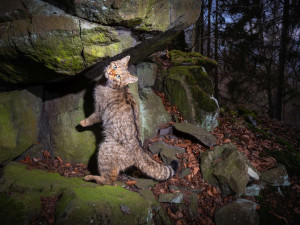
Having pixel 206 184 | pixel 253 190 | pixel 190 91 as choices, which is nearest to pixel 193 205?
pixel 206 184

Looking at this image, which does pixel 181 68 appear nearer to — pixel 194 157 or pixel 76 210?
pixel 194 157

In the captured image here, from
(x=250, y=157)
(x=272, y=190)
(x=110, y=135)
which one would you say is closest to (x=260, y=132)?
(x=250, y=157)

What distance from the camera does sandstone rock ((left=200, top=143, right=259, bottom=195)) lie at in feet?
14.4

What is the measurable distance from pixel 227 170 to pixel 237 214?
92 centimetres

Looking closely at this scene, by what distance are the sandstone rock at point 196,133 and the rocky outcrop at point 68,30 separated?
2892 millimetres

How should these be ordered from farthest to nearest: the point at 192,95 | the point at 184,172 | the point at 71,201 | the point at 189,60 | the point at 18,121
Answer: the point at 189,60 → the point at 192,95 → the point at 184,172 → the point at 18,121 → the point at 71,201

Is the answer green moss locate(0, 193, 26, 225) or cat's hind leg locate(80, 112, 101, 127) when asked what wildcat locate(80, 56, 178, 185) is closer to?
cat's hind leg locate(80, 112, 101, 127)

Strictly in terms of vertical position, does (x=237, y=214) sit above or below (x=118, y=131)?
below

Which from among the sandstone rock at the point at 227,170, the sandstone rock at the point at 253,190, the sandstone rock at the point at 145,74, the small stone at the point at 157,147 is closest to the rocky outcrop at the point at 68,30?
the sandstone rock at the point at 145,74

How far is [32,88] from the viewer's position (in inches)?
181

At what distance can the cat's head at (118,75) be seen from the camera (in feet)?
13.5

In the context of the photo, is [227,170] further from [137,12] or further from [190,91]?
[137,12]

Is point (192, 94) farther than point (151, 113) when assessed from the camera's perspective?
Yes

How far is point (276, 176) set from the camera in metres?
4.90
